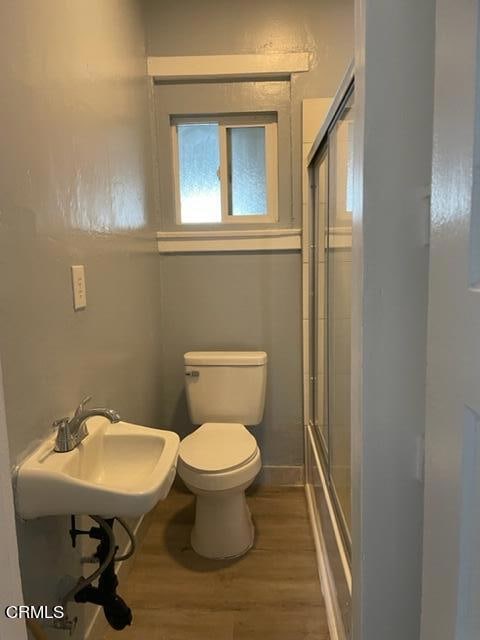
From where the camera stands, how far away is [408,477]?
90cm

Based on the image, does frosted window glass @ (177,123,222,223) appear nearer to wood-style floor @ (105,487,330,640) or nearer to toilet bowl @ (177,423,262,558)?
toilet bowl @ (177,423,262,558)

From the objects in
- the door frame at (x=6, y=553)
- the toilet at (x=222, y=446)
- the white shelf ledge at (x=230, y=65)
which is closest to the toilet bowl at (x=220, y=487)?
the toilet at (x=222, y=446)

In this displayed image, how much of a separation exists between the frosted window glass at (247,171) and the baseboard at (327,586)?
164 centimetres

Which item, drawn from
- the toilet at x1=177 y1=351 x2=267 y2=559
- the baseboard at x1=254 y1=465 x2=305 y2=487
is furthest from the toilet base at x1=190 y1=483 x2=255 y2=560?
the baseboard at x1=254 y1=465 x2=305 y2=487

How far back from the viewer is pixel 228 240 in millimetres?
2402

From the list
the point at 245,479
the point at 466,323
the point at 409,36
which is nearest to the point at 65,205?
the point at 409,36

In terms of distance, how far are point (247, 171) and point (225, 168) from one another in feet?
0.41

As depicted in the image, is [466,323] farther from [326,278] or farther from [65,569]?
[326,278]

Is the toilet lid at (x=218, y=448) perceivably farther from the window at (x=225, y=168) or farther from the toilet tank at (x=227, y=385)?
the window at (x=225, y=168)

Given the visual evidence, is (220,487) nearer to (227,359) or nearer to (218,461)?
(218,461)

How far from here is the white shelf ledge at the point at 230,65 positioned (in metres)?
2.26

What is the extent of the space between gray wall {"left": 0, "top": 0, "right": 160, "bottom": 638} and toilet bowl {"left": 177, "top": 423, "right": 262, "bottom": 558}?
366 millimetres

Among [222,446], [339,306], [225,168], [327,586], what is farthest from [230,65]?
[327,586]

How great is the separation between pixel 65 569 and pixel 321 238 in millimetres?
1659
